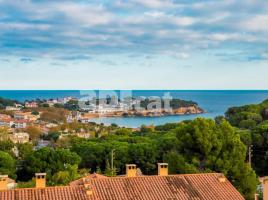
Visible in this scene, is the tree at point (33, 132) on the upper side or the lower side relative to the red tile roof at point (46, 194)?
lower

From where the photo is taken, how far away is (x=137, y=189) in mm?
15117

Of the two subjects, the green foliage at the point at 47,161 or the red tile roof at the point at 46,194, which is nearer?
the red tile roof at the point at 46,194

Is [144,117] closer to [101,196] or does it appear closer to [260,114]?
[260,114]

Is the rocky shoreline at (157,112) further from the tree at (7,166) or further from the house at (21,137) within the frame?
the tree at (7,166)

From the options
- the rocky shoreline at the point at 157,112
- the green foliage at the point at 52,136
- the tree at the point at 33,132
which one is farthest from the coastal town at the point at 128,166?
the rocky shoreline at the point at 157,112

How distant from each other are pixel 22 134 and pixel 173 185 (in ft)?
224

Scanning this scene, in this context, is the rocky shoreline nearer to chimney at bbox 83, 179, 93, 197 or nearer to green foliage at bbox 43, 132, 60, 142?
green foliage at bbox 43, 132, 60, 142

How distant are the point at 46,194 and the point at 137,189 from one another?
2.92 m

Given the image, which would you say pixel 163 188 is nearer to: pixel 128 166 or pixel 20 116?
pixel 128 166

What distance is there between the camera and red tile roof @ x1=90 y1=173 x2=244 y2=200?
48.5 ft

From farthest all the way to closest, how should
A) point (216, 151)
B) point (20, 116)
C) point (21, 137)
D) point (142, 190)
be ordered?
1. point (20, 116)
2. point (21, 137)
3. point (216, 151)
4. point (142, 190)

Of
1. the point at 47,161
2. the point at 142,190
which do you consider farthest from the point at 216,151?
the point at 47,161

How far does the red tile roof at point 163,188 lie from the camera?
48.5ft

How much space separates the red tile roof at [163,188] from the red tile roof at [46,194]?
497 mm
